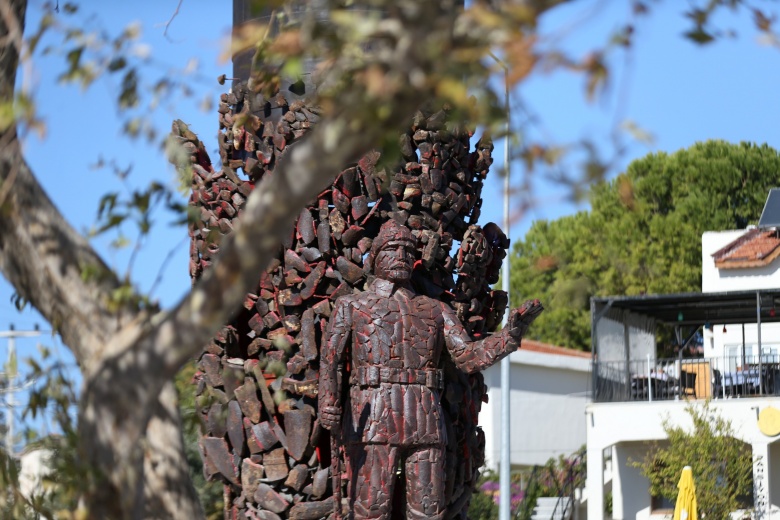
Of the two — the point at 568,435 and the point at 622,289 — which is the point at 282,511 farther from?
the point at 622,289

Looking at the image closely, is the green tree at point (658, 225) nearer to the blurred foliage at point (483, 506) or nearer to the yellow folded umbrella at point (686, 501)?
the blurred foliage at point (483, 506)

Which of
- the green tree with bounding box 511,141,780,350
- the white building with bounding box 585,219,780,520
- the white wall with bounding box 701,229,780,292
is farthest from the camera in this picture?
the green tree with bounding box 511,141,780,350

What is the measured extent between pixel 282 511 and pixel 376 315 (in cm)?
130

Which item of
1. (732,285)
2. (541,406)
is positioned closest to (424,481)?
(732,285)

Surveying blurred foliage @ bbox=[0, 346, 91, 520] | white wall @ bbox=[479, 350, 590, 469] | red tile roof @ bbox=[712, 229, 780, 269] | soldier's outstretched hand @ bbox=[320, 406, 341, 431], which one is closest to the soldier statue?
soldier's outstretched hand @ bbox=[320, 406, 341, 431]

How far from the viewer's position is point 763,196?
125ft

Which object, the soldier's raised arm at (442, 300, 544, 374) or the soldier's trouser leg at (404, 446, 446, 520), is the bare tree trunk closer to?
the soldier's raised arm at (442, 300, 544, 374)

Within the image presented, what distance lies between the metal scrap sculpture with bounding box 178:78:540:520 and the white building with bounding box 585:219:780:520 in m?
14.9

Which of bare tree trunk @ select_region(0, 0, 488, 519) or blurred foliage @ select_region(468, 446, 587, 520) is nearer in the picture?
bare tree trunk @ select_region(0, 0, 488, 519)

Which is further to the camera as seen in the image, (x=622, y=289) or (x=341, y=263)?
(x=622, y=289)

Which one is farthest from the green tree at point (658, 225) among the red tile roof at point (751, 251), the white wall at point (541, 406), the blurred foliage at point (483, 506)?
the blurred foliage at point (483, 506)

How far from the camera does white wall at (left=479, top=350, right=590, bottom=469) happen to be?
101 feet

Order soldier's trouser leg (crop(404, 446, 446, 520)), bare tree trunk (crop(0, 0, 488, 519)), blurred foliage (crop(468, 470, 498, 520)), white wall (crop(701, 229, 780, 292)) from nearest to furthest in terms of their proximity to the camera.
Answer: bare tree trunk (crop(0, 0, 488, 519))
soldier's trouser leg (crop(404, 446, 446, 520))
blurred foliage (crop(468, 470, 498, 520))
white wall (crop(701, 229, 780, 292))

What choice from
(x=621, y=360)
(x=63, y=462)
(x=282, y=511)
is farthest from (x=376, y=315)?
(x=621, y=360)
